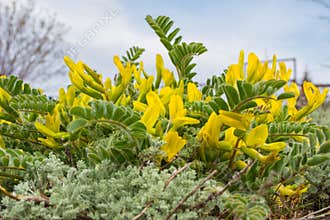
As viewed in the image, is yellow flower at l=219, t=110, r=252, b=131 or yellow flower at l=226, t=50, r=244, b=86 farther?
yellow flower at l=226, t=50, r=244, b=86

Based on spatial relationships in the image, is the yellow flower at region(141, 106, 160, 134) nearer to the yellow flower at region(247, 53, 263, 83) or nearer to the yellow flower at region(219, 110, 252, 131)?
the yellow flower at region(219, 110, 252, 131)

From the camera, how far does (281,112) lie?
1.32 meters

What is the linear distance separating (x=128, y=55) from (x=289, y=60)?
932 cm

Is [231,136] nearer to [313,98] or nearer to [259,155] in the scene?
[259,155]

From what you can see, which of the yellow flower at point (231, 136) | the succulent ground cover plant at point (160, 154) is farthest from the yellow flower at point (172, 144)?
the yellow flower at point (231, 136)

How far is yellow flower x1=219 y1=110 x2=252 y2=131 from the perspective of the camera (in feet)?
2.93

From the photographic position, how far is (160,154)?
0.95m

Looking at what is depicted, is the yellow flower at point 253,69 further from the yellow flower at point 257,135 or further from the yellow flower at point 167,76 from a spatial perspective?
the yellow flower at point 167,76

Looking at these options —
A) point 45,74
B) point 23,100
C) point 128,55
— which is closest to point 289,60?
point 45,74

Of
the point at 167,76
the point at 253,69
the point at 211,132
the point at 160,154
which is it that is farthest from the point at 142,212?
the point at 167,76

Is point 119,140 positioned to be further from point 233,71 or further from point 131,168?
point 233,71

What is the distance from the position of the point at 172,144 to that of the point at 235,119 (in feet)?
0.48

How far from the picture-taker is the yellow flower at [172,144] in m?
0.95

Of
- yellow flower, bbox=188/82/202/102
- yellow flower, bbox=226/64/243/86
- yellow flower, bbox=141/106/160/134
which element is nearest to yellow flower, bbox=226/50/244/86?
yellow flower, bbox=226/64/243/86
